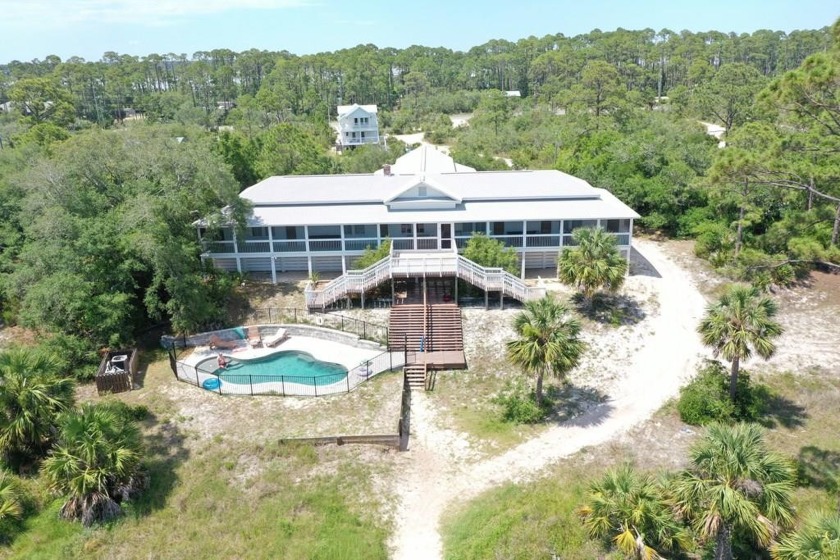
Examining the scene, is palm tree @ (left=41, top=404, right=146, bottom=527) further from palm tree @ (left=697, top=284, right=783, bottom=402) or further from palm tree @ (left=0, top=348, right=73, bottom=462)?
palm tree @ (left=697, top=284, right=783, bottom=402)

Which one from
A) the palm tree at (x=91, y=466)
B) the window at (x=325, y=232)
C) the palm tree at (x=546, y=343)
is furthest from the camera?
the window at (x=325, y=232)

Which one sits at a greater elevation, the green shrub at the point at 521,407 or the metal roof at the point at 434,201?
the metal roof at the point at 434,201

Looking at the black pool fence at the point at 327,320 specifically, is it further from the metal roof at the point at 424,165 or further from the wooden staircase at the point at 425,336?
the metal roof at the point at 424,165

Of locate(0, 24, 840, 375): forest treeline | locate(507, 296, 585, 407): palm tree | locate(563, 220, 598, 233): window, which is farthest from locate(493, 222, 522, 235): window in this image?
→ locate(507, 296, 585, 407): palm tree

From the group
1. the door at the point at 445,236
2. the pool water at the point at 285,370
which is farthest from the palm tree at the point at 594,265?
the pool water at the point at 285,370

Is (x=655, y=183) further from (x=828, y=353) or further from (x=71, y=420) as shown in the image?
(x=71, y=420)

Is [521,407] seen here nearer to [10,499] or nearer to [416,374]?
[416,374]

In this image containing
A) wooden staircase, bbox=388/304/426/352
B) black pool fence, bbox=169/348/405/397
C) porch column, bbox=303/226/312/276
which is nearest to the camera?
black pool fence, bbox=169/348/405/397

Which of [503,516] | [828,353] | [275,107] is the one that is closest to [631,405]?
[503,516]
